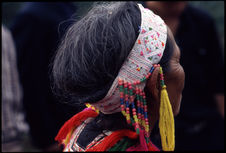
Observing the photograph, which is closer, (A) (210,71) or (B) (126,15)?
(B) (126,15)

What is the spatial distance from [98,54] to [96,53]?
12mm

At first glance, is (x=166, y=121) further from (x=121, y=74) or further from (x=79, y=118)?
(x=79, y=118)

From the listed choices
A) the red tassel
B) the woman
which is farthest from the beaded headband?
the red tassel

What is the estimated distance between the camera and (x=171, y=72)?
154 centimetres

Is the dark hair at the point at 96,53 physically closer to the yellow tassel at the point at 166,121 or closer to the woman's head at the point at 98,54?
the woman's head at the point at 98,54

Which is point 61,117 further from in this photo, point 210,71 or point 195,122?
point 210,71

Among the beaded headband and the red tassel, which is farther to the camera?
the red tassel

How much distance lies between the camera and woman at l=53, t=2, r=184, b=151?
1395 mm

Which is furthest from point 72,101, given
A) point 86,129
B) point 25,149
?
point 25,149

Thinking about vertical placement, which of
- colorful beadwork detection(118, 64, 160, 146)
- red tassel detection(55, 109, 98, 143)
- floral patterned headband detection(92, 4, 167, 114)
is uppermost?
→ floral patterned headband detection(92, 4, 167, 114)

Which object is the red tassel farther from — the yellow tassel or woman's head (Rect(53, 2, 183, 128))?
the yellow tassel

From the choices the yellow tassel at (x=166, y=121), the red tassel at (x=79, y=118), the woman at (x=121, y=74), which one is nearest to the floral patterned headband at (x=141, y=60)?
the woman at (x=121, y=74)

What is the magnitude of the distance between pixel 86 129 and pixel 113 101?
0.88 feet


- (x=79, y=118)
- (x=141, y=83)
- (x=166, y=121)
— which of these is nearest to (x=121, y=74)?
(x=141, y=83)
